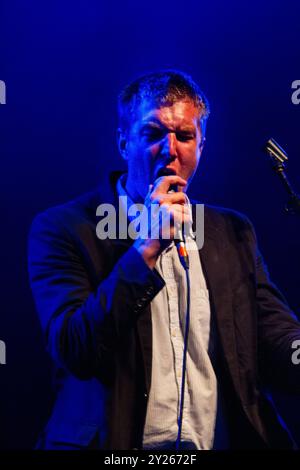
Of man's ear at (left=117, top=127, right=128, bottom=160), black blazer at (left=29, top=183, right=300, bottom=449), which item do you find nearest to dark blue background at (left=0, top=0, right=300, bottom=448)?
man's ear at (left=117, top=127, right=128, bottom=160)

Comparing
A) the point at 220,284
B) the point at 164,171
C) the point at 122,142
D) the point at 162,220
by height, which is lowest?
the point at 220,284

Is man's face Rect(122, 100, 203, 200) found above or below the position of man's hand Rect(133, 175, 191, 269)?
above

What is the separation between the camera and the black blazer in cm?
131

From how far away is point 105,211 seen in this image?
162 centimetres

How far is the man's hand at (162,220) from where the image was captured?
1.29 metres

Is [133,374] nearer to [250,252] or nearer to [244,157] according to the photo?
[250,252]

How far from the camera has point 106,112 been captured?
6.51 feet

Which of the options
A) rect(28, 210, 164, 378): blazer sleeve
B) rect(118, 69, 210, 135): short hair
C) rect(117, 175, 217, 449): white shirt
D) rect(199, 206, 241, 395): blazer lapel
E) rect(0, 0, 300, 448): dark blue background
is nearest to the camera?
rect(28, 210, 164, 378): blazer sleeve

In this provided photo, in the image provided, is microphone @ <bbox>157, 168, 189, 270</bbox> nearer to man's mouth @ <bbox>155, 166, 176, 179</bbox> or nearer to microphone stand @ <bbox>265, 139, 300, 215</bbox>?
man's mouth @ <bbox>155, 166, 176, 179</bbox>

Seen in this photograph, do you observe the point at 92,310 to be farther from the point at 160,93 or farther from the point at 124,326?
the point at 160,93

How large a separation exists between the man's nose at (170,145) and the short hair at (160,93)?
11 cm

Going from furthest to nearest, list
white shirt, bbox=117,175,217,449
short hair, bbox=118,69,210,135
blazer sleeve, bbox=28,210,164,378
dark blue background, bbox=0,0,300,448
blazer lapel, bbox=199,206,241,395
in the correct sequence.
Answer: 1. dark blue background, bbox=0,0,300,448
2. short hair, bbox=118,69,210,135
3. blazer lapel, bbox=199,206,241,395
4. white shirt, bbox=117,175,217,449
5. blazer sleeve, bbox=28,210,164,378

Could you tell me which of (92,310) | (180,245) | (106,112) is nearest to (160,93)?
(106,112)

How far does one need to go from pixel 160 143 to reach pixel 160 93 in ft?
0.58
